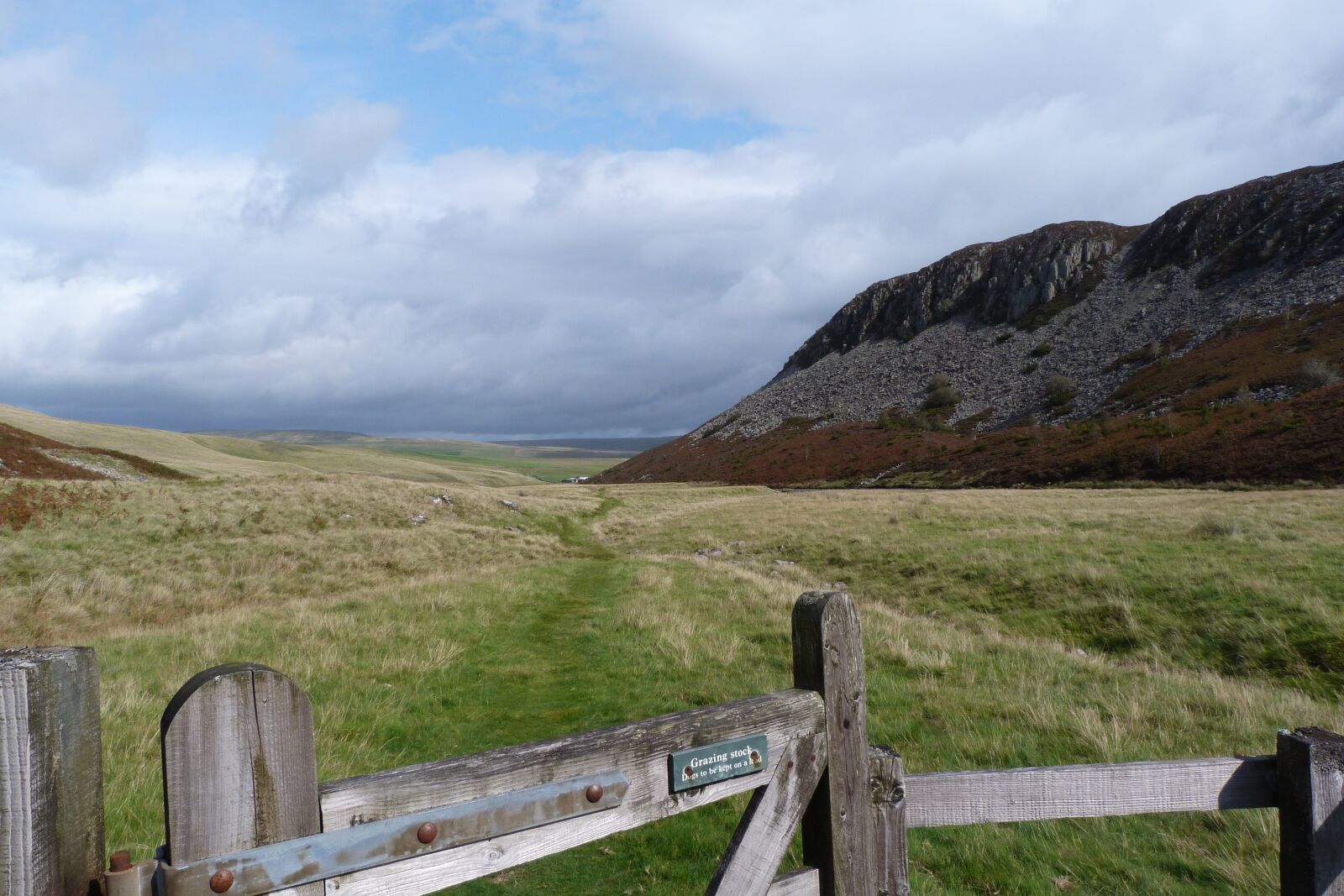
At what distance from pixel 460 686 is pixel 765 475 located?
3053 inches

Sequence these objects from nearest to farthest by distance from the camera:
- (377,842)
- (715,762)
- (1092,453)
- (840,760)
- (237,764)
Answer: (237,764), (377,842), (715,762), (840,760), (1092,453)

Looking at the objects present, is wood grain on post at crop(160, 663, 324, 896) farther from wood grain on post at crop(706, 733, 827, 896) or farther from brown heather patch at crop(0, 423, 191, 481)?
brown heather patch at crop(0, 423, 191, 481)

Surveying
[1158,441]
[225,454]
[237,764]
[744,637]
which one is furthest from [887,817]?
[225,454]

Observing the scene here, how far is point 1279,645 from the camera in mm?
11039

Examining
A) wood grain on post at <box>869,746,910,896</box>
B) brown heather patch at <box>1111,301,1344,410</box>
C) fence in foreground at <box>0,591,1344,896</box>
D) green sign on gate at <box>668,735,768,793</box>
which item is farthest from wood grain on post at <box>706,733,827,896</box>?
brown heather patch at <box>1111,301,1344,410</box>

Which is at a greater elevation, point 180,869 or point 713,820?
point 180,869

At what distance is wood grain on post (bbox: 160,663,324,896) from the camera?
1818 mm

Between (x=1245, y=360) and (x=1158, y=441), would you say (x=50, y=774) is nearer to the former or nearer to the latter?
(x=1158, y=441)

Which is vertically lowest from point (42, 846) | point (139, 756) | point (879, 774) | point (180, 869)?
point (139, 756)

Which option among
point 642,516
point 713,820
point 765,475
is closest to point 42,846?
point 713,820

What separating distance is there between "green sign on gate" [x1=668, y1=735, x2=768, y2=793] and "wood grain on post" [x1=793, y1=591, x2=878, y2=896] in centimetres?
39

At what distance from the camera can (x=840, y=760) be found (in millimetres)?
3004

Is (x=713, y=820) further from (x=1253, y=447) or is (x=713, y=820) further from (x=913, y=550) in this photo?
(x=1253, y=447)

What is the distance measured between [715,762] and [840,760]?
67cm
